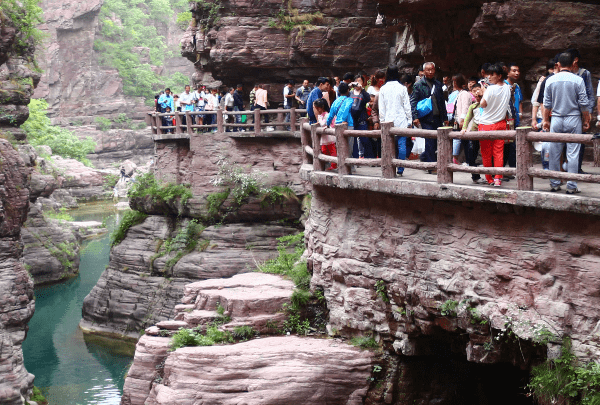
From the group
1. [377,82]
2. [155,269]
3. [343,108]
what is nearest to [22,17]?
[155,269]

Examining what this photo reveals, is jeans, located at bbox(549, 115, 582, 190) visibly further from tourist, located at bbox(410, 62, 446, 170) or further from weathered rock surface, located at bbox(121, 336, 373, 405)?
weathered rock surface, located at bbox(121, 336, 373, 405)

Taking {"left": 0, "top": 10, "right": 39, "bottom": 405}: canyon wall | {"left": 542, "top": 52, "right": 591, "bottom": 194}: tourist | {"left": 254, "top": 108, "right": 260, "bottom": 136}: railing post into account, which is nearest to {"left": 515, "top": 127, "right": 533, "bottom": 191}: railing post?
{"left": 542, "top": 52, "right": 591, "bottom": 194}: tourist

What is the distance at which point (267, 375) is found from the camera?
36.5ft

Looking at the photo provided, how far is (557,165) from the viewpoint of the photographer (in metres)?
9.02

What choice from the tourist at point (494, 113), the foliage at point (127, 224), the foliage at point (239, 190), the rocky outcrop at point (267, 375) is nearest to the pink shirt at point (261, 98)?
the foliage at point (239, 190)

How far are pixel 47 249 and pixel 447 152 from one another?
29.3m

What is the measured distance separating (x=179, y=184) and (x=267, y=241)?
5.09 m

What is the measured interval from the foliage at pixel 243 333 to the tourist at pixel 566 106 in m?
6.42

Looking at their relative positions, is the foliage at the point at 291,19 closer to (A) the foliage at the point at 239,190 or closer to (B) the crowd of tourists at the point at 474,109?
(A) the foliage at the point at 239,190

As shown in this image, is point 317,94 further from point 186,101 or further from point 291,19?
point 186,101

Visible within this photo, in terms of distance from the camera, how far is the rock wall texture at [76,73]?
70562 mm

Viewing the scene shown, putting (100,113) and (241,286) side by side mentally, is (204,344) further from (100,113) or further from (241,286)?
(100,113)

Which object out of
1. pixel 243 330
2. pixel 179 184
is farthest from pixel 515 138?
pixel 179 184

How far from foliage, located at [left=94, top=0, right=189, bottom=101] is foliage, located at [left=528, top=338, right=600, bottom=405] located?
2881 inches
